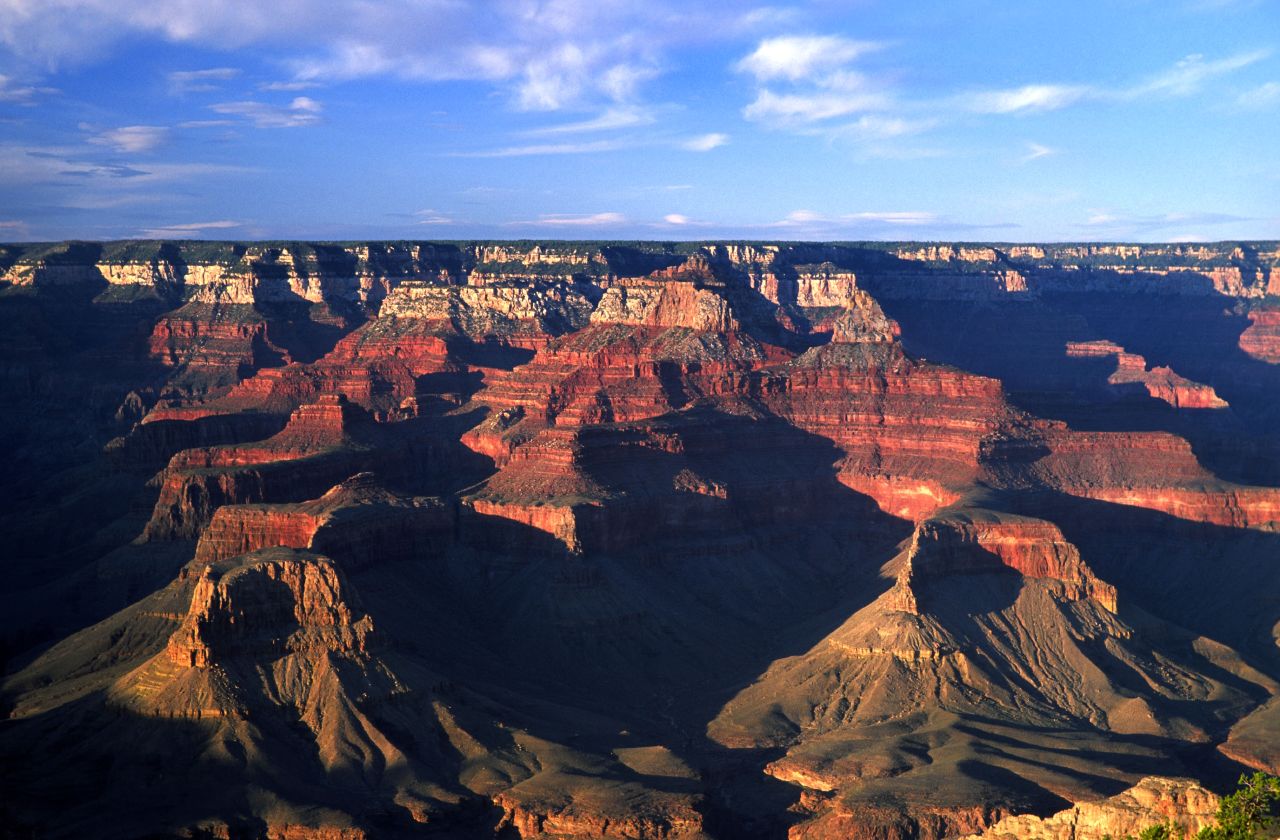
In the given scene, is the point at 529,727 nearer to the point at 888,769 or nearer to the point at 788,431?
the point at 888,769

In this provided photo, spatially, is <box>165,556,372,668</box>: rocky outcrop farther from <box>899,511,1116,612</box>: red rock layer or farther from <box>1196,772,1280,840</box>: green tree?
<box>1196,772,1280,840</box>: green tree

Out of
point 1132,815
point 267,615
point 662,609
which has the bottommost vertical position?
point 662,609

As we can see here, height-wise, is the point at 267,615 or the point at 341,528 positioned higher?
the point at 341,528

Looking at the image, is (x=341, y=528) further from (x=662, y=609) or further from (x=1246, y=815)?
(x=1246, y=815)

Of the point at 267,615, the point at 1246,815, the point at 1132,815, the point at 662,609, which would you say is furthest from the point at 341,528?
the point at 1246,815

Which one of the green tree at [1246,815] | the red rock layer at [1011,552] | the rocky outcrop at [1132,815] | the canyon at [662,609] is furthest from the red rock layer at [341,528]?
the green tree at [1246,815]

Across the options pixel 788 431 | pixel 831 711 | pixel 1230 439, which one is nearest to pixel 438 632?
pixel 831 711

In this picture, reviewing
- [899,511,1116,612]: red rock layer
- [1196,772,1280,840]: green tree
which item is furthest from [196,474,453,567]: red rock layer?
[1196,772,1280,840]: green tree

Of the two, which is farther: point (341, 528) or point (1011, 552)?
point (1011, 552)
